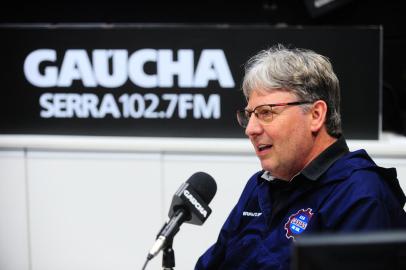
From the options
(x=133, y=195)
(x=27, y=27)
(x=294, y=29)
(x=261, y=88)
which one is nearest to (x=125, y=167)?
(x=133, y=195)

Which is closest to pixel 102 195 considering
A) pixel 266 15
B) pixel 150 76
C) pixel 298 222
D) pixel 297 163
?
pixel 150 76

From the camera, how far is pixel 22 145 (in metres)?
3.52

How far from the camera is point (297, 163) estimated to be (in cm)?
199

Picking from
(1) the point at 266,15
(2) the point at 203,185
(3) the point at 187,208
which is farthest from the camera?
(1) the point at 266,15

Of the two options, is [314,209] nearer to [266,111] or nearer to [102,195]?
[266,111]

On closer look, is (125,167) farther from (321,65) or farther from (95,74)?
(321,65)

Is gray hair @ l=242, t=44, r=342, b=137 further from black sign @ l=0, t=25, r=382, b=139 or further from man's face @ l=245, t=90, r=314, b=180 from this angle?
black sign @ l=0, t=25, r=382, b=139

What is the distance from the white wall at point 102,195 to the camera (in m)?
3.39

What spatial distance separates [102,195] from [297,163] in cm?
177

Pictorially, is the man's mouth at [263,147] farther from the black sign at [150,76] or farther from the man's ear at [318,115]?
the black sign at [150,76]

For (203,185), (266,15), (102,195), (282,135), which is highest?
(266,15)

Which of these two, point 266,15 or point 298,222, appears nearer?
point 298,222

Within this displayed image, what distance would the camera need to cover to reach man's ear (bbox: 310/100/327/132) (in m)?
1.95

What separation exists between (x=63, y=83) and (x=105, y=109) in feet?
0.90
